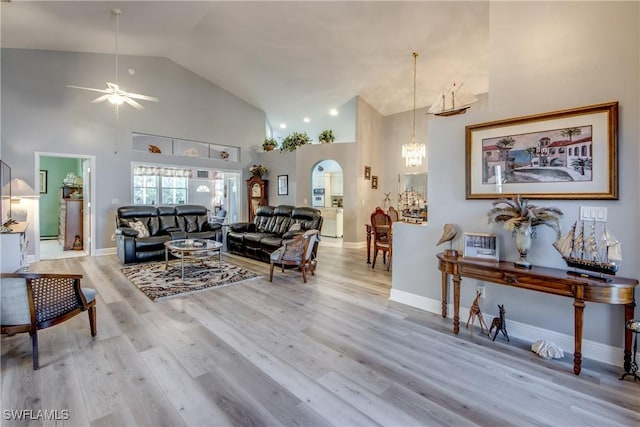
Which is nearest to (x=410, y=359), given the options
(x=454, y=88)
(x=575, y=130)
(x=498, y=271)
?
(x=498, y=271)

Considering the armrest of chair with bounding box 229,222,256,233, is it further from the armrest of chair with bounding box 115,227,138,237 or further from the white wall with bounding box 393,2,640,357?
the white wall with bounding box 393,2,640,357

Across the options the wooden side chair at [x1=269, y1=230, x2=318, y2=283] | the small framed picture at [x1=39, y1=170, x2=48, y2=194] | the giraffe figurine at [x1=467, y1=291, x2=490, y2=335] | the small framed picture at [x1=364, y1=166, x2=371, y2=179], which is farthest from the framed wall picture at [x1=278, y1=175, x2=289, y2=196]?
the small framed picture at [x1=39, y1=170, x2=48, y2=194]

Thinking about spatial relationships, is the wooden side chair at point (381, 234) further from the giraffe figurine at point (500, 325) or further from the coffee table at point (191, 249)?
the coffee table at point (191, 249)

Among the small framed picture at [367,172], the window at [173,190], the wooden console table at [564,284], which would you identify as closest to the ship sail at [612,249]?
the wooden console table at [564,284]

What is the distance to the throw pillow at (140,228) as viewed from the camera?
593 cm

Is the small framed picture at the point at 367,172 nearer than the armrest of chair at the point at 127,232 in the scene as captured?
No

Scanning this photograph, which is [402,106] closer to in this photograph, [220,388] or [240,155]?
[240,155]

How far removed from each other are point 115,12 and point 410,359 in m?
6.51

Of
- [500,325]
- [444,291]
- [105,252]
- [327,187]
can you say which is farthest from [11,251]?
[327,187]

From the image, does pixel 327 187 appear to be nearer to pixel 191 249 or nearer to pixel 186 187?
pixel 186 187

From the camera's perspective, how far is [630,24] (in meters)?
2.22

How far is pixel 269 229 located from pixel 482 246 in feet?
15.1

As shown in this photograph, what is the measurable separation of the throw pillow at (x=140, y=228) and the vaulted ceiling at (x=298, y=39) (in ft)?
11.8

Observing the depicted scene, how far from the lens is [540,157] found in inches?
Answer: 101
